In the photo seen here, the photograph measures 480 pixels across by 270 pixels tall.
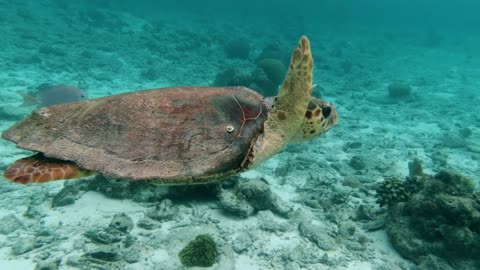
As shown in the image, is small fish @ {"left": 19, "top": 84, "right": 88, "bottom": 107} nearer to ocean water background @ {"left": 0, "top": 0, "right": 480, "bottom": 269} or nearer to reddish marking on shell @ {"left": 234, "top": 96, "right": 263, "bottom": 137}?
ocean water background @ {"left": 0, "top": 0, "right": 480, "bottom": 269}

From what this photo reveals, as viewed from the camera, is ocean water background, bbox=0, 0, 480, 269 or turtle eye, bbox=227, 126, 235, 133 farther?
ocean water background, bbox=0, 0, 480, 269

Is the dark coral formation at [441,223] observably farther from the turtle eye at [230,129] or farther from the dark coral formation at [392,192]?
the turtle eye at [230,129]

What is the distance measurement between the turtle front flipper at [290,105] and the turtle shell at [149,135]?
148 mm

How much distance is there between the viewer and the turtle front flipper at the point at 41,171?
2.89m

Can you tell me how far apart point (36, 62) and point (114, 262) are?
1507cm

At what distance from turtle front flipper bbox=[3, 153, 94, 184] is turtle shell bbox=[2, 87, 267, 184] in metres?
0.09

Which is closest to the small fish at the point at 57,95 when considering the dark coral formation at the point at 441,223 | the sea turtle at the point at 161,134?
the sea turtle at the point at 161,134

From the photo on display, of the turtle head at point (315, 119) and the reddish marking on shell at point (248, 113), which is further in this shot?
the turtle head at point (315, 119)

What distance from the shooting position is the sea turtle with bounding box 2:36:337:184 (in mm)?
3025

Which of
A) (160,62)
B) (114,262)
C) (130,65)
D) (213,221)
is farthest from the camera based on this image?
(160,62)

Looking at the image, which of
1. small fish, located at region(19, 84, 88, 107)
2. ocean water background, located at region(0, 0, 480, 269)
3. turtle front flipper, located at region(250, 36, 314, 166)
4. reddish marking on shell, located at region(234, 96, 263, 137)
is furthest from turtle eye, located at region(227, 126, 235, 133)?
small fish, located at region(19, 84, 88, 107)

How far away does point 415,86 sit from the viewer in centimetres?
2056

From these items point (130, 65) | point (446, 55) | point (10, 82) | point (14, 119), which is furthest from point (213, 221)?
point (446, 55)

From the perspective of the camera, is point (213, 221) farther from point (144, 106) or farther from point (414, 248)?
point (414, 248)
